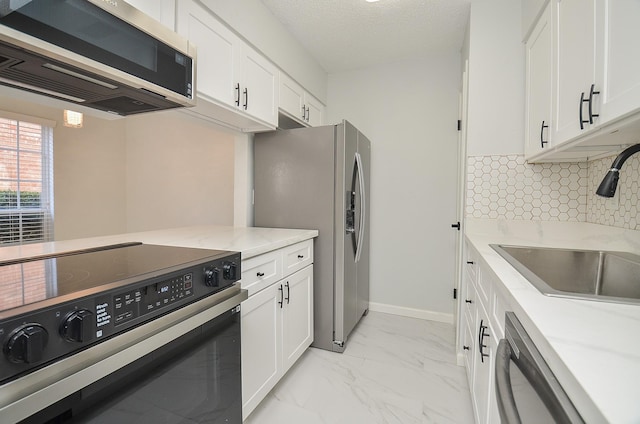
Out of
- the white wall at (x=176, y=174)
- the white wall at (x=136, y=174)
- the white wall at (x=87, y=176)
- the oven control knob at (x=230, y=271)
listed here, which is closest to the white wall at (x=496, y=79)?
the oven control knob at (x=230, y=271)

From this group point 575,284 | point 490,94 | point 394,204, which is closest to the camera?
point 575,284

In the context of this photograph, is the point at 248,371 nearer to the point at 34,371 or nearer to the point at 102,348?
the point at 102,348

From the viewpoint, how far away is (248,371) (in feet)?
4.85

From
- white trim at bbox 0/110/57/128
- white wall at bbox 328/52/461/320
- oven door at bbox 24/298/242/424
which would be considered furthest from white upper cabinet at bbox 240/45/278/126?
white trim at bbox 0/110/57/128

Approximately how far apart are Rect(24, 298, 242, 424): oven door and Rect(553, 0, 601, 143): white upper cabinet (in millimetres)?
1579

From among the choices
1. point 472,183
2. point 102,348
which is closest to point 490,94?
point 472,183

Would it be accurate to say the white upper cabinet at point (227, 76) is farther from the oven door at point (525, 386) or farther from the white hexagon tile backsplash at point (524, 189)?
the oven door at point (525, 386)

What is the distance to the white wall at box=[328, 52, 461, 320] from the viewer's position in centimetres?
290

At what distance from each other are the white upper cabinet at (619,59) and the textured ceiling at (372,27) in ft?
4.50

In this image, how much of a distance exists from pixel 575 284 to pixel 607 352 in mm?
1006

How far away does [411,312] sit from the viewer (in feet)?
9.91

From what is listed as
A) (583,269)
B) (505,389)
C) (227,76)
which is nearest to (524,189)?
(583,269)

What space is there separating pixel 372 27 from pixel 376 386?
8.50 ft

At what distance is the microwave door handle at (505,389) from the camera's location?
607 mm
